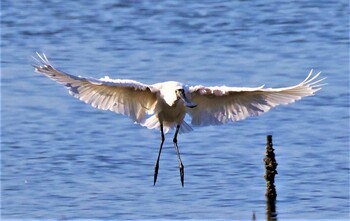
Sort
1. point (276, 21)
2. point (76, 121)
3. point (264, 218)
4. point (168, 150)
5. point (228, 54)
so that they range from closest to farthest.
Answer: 1. point (264, 218)
2. point (168, 150)
3. point (76, 121)
4. point (228, 54)
5. point (276, 21)

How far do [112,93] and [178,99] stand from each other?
0.77m

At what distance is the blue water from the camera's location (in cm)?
1490

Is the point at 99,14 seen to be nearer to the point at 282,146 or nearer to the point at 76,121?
the point at 76,121

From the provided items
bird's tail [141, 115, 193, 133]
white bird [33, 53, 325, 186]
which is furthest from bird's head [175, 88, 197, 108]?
bird's tail [141, 115, 193, 133]

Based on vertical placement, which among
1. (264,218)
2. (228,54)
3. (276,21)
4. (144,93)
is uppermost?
(276,21)

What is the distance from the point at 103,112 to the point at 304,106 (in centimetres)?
302

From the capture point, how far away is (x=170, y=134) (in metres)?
17.3

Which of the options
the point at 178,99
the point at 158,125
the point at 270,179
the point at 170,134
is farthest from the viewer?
the point at 170,134

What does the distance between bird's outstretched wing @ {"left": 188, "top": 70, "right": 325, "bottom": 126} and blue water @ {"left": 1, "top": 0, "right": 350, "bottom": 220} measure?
1415 mm

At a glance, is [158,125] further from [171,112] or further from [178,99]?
[178,99]

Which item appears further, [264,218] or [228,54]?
[228,54]

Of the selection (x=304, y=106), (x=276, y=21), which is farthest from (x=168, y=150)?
(x=276, y=21)

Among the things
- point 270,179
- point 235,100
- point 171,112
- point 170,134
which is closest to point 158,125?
point 171,112

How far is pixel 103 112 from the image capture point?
62.4 ft
